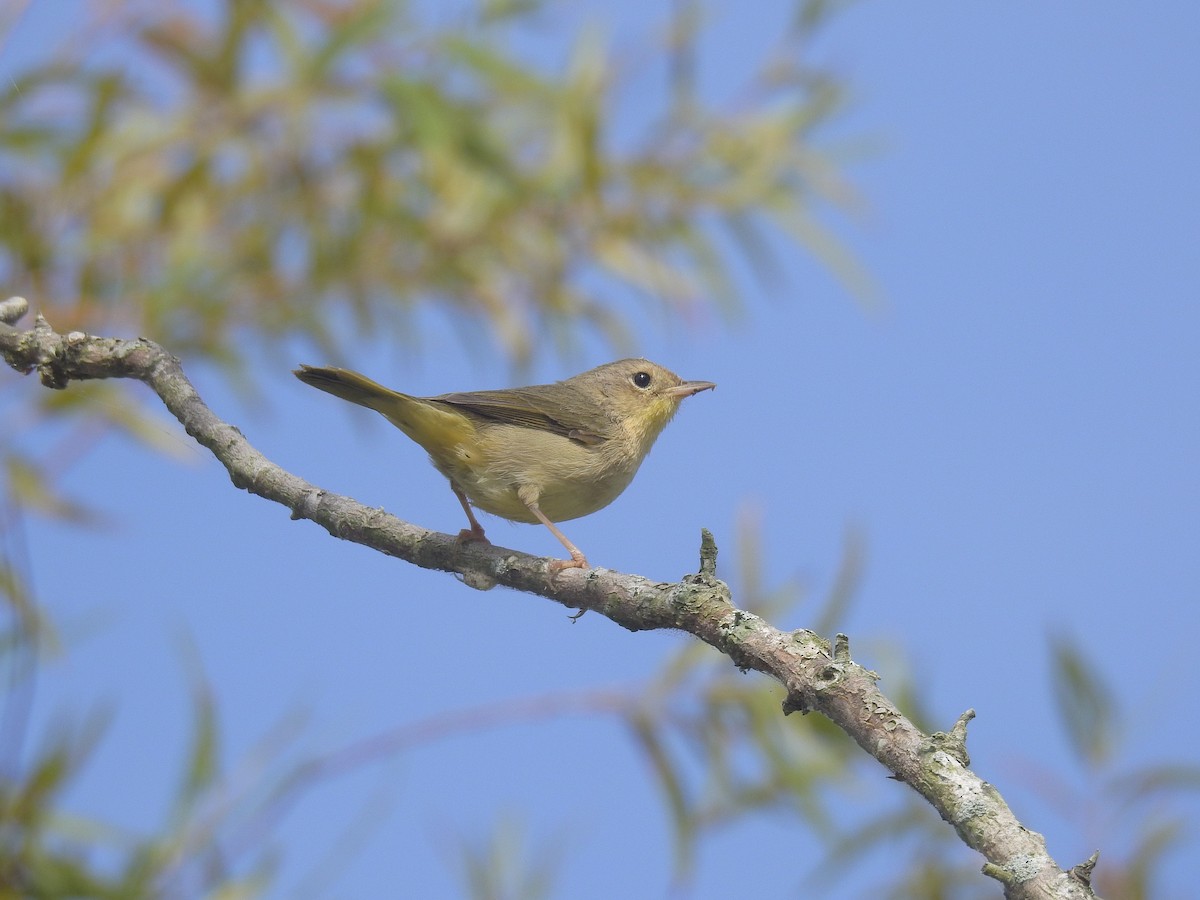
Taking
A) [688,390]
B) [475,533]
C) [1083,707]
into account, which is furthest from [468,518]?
[1083,707]

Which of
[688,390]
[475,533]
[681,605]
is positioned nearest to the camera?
[681,605]

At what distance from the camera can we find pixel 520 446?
3.39 m

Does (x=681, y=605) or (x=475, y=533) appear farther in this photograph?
(x=475, y=533)

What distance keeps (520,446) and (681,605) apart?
1358mm

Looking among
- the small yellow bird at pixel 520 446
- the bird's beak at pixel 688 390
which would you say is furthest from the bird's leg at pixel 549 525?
the bird's beak at pixel 688 390

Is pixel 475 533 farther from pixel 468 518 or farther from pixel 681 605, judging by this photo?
pixel 681 605

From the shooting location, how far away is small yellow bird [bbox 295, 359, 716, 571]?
3.36 metres

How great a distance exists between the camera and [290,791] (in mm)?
3961

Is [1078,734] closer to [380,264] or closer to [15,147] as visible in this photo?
[380,264]

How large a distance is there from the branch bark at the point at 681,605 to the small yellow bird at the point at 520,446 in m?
0.52

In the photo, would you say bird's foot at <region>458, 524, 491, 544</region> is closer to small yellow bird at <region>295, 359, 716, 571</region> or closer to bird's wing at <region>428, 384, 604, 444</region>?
small yellow bird at <region>295, 359, 716, 571</region>

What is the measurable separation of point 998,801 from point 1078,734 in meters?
2.48

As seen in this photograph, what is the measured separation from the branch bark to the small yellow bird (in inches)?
20.3

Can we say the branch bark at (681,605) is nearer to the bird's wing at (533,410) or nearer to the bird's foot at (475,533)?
the bird's foot at (475,533)
